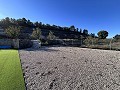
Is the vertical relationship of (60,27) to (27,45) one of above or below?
above

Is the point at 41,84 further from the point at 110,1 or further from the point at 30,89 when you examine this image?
the point at 110,1

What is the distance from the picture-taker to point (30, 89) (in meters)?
2.80

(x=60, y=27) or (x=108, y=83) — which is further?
(x=60, y=27)

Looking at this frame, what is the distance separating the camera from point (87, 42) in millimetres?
18219

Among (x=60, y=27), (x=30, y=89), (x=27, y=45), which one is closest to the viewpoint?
(x=30, y=89)

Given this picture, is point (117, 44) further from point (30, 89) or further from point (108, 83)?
point (30, 89)

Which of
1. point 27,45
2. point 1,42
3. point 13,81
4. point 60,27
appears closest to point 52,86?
point 13,81

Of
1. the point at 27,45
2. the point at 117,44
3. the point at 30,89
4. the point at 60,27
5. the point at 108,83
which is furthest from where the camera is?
the point at 60,27

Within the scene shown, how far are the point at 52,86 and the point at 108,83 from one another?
150cm

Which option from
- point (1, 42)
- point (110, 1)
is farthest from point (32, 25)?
point (110, 1)

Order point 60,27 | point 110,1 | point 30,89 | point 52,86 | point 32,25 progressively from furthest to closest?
point 60,27
point 32,25
point 110,1
point 52,86
point 30,89

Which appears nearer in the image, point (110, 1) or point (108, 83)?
point (108, 83)

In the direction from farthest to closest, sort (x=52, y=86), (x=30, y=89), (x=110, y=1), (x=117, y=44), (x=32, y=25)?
(x=32, y=25)
(x=117, y=44)
(x=110, y=1)
(x=52, y=86)
(x=30, y=89)

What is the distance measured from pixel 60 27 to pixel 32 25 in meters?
13.6
